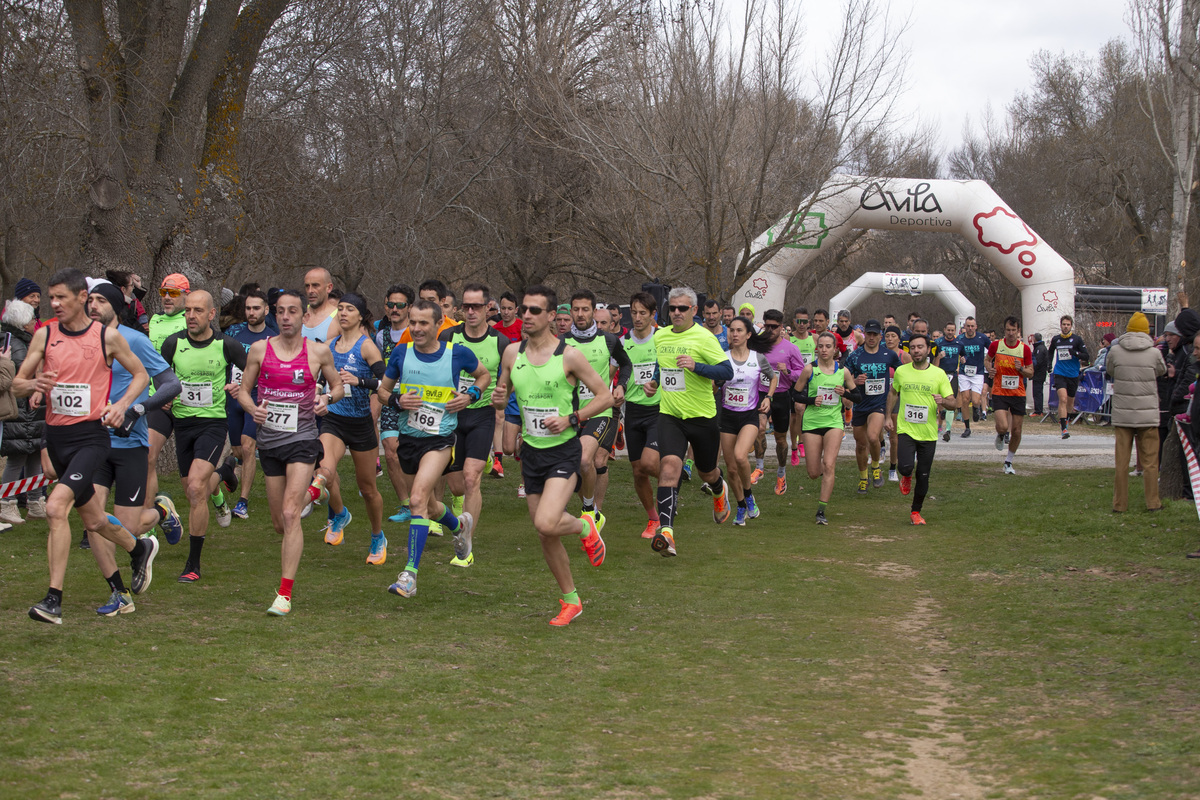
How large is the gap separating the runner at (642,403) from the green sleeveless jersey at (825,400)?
244 cm

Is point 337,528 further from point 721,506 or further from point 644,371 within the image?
point 721,506

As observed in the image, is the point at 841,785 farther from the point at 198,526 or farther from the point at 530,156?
the point at 530,156

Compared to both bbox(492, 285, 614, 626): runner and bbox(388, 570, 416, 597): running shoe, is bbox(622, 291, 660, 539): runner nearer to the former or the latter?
bbox(492, 285, 614, 626): runner

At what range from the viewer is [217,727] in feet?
15.5

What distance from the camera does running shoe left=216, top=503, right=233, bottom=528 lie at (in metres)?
10.2

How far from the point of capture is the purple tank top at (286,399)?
276 inches

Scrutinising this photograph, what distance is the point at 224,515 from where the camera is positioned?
1036cm

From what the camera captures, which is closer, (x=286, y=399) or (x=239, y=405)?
(x=286, y=399)

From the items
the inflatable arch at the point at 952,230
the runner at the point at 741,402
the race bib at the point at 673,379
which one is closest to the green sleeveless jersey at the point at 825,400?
the runner at the point at 741,402

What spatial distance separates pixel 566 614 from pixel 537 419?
1202 millimetres

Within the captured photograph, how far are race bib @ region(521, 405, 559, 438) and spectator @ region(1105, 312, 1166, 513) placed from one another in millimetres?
6923

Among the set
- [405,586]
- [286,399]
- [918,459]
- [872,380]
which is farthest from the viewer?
[872,380]

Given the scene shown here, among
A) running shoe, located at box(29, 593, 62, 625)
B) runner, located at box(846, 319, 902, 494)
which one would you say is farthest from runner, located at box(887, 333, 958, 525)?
running shoe, located at box(29, 593, 62, 625)

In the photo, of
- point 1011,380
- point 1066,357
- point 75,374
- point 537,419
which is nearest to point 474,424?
point 537,419
